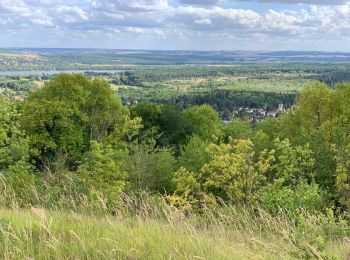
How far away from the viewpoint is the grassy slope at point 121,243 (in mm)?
4883

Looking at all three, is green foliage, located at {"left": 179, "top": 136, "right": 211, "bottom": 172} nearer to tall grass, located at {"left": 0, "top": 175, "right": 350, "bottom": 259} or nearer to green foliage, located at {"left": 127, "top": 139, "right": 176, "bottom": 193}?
green foliage, located at {"left": 127, "top": 139, "right": 176, "bottom": 193}

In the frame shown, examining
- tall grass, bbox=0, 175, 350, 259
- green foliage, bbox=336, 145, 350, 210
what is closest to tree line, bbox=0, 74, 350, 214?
green foliage, bbox=336, 145, 350, 210

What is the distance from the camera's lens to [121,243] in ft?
17.3

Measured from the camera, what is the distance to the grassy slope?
4.88 meters

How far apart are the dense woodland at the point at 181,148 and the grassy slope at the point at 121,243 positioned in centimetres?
894

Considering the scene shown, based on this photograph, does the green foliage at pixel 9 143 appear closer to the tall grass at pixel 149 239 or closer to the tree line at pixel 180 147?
the tree line at pixel 180 147

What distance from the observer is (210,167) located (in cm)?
2922

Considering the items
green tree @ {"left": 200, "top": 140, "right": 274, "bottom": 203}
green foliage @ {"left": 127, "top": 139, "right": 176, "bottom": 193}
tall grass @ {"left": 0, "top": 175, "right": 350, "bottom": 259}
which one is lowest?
green foliage @ {"left": 127, "top": 139, "right": 176, "bottom": 193}

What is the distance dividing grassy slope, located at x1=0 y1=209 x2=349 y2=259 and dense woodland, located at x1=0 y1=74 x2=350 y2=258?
8.94 metres

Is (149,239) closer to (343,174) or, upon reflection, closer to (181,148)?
(343,174)

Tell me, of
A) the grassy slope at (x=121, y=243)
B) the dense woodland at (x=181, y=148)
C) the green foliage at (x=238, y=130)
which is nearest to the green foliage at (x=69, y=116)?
the dense woodland at (x=181, y=148)

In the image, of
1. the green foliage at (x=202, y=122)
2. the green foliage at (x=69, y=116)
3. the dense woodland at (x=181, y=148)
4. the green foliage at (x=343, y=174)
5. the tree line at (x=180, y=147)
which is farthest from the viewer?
the green foliage at (x=202, y=122)

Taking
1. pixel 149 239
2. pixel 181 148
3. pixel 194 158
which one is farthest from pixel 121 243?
pixel 181 148

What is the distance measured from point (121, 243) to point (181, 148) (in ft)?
115
